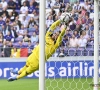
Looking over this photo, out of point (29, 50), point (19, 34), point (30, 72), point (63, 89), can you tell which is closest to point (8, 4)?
point (19, 34)

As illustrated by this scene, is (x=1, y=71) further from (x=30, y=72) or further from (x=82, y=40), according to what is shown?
(x=82, y=40)

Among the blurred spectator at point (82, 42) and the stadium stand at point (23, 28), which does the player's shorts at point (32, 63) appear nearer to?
the stadium stand at point (23, 28)

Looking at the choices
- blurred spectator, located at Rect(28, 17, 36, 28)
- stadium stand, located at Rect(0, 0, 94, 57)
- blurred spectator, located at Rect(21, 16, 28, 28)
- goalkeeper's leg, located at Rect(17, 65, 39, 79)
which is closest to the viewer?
stadium stand, located at Rect(0, 0, 94, 57)

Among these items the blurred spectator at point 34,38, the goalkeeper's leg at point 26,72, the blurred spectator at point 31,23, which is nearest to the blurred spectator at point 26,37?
the blurred spectator at point 34,38

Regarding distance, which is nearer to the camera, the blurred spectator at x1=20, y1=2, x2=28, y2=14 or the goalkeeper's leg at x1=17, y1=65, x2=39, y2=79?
the goalkeeper's leg at x1=17, y1=65, x2=39, y2=79

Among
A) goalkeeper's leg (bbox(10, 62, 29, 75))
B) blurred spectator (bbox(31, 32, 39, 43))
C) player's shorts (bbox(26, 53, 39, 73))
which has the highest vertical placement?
blurred spectator (bbox(31, 32, 39, 43))

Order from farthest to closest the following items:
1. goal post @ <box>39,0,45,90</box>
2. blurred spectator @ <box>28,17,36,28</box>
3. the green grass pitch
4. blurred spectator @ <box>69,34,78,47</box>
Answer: blurred spectator @ <box>28,17,36,28</box> → the green grass pitch → blurred spectator @ <box>69,34,78,47</box> → goal post @ <box>39,0,45,90</box>

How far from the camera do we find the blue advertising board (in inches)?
273

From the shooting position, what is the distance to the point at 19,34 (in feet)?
29.3

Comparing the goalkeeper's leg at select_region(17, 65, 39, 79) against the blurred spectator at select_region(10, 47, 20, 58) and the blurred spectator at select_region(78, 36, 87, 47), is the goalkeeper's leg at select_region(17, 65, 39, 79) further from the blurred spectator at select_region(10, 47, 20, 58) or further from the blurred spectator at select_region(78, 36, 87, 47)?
the blurred spectator at select_region(78, 36, 87, 47)

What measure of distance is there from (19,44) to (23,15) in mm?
1218

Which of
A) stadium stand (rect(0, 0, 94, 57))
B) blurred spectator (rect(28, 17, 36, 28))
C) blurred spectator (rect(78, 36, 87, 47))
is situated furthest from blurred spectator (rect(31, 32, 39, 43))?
blurred spectator (rect(78, 36, 87, 47))

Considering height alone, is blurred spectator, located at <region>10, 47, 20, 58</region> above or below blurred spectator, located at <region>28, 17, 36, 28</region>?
below

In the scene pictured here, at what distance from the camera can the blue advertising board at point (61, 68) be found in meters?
6.94
